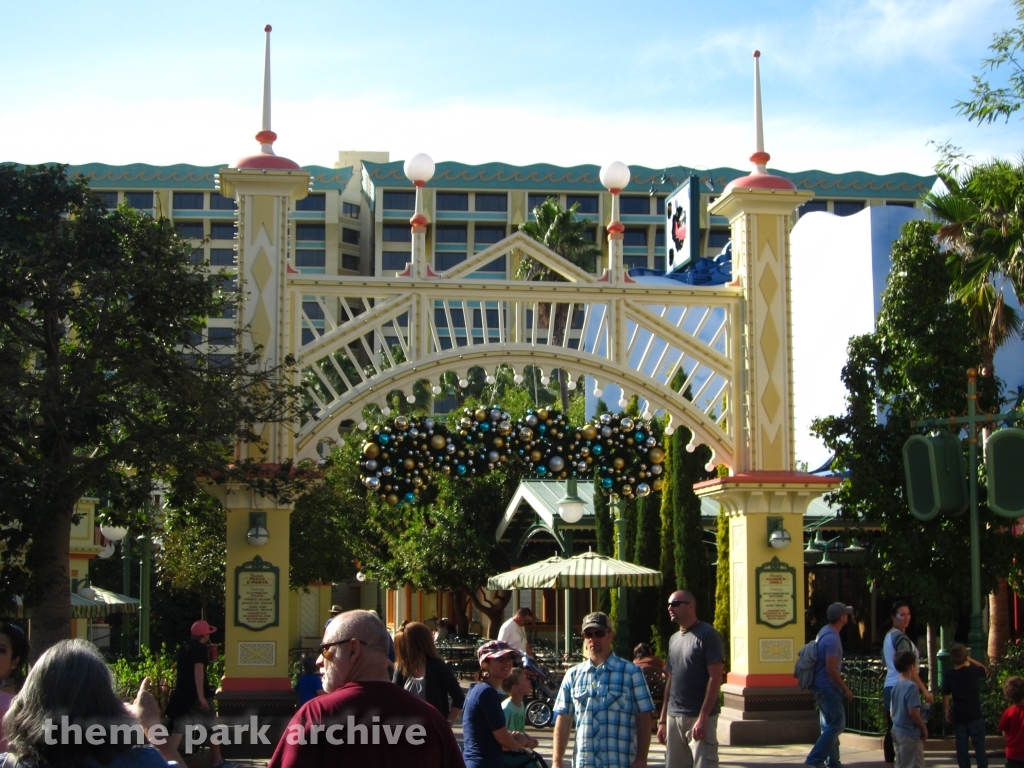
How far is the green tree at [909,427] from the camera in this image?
52.4ft

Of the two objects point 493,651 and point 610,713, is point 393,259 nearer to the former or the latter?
point 493,651

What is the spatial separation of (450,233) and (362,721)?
77.9 meters

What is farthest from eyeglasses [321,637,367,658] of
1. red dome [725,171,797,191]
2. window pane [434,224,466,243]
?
window pane [434,224,466,243]

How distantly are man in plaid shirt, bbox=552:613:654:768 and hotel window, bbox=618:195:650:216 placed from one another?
7620 cm

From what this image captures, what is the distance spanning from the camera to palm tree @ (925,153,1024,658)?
16875 millimetres

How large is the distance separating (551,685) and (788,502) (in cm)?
504

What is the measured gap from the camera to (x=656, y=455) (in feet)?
56.9

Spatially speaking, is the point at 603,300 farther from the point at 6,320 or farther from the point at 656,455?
the point at 6,320

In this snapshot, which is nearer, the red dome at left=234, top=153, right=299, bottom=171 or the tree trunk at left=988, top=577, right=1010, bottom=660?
the red dome at left=234, top=153, right=299, bottom=171

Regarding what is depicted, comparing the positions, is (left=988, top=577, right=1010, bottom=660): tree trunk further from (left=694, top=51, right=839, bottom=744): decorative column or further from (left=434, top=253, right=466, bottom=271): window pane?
(left=434, top=253, right=466, bottom=271): window pane

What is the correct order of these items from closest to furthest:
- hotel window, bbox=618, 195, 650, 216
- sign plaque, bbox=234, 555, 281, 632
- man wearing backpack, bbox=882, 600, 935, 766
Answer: man wearing backpack, bbox=882, 600, 935, 766, sign plaque, bbox=234, 555, 281, 632, hotel window, bbox=618, 195, 650, 216

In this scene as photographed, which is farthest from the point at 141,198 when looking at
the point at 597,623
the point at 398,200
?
the point at 597,623

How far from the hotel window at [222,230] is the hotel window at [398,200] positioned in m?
10.2

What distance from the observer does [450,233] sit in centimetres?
8125
